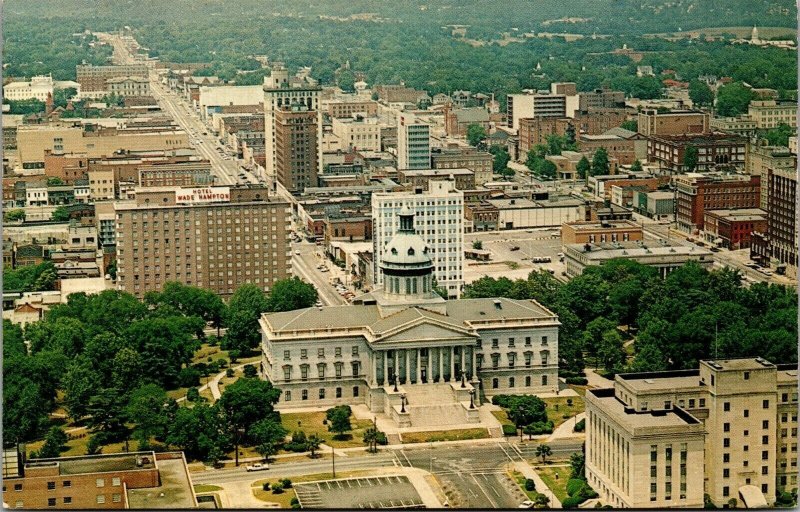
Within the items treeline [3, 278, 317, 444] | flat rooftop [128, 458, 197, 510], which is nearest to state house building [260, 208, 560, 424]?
treeline [3, 278, 317, 444]

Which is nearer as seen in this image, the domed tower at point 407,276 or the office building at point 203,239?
the domed tower at point 407,276

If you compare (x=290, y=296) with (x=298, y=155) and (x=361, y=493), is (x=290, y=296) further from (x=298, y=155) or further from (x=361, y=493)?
(x=298, y=155)

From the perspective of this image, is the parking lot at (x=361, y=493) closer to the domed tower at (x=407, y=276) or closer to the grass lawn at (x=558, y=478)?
the grass lawn at (x=558, y=478)

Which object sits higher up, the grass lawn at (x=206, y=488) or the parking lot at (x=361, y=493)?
the grass lawn at (x=206, y=488)

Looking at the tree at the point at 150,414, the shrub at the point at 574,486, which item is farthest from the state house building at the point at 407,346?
the shrub at the point at 574,486

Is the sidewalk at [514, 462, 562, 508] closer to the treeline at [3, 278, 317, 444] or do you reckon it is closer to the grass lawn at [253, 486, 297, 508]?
the grass lawn at [253, 486, 297, 508]

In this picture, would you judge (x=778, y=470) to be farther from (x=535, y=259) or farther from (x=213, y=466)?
(x=535, y=259)

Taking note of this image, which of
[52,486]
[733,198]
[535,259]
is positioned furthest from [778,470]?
[733,198]
